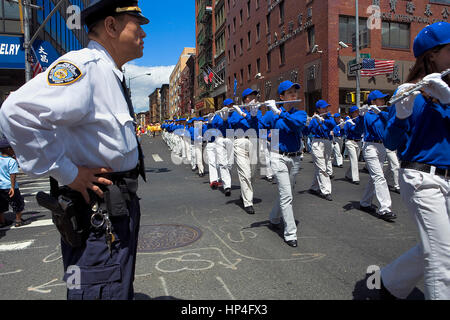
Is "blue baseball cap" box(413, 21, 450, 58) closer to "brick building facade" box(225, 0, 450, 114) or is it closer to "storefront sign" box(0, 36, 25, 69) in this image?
"brick building facade" box(225, 0, 450, 114)

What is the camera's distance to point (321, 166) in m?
8.01

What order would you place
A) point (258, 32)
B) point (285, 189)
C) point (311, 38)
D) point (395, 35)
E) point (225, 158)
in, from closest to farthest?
point (285, 189), point (225, 158), point (395, 35), point (311, 38), point (258, 32)

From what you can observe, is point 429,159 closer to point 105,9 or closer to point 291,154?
point 105,9

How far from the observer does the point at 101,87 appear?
1650 millimetres

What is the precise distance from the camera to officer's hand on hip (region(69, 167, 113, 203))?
156 centimetres

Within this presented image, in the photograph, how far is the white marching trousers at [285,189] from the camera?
4.46 meters

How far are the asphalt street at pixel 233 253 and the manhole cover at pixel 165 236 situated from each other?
1cm

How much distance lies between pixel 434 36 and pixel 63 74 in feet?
8.27

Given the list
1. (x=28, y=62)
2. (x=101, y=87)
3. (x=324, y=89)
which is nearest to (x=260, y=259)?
(x=101, y=87)

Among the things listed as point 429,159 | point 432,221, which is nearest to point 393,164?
point 429,159

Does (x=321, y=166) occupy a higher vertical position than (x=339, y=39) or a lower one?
lower

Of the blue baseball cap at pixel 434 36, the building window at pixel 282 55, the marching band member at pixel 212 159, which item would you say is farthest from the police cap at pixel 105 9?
the building window at pixel 282 55

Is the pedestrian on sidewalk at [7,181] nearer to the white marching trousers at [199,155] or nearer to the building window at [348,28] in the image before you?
the white marching trousers at [199,155]

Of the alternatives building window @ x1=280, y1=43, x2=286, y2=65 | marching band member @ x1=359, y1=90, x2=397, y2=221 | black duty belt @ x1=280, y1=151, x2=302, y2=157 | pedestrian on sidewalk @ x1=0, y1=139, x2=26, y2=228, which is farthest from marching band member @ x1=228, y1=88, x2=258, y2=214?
building window @ x1=280, y1=43, x2=286, y2=65
